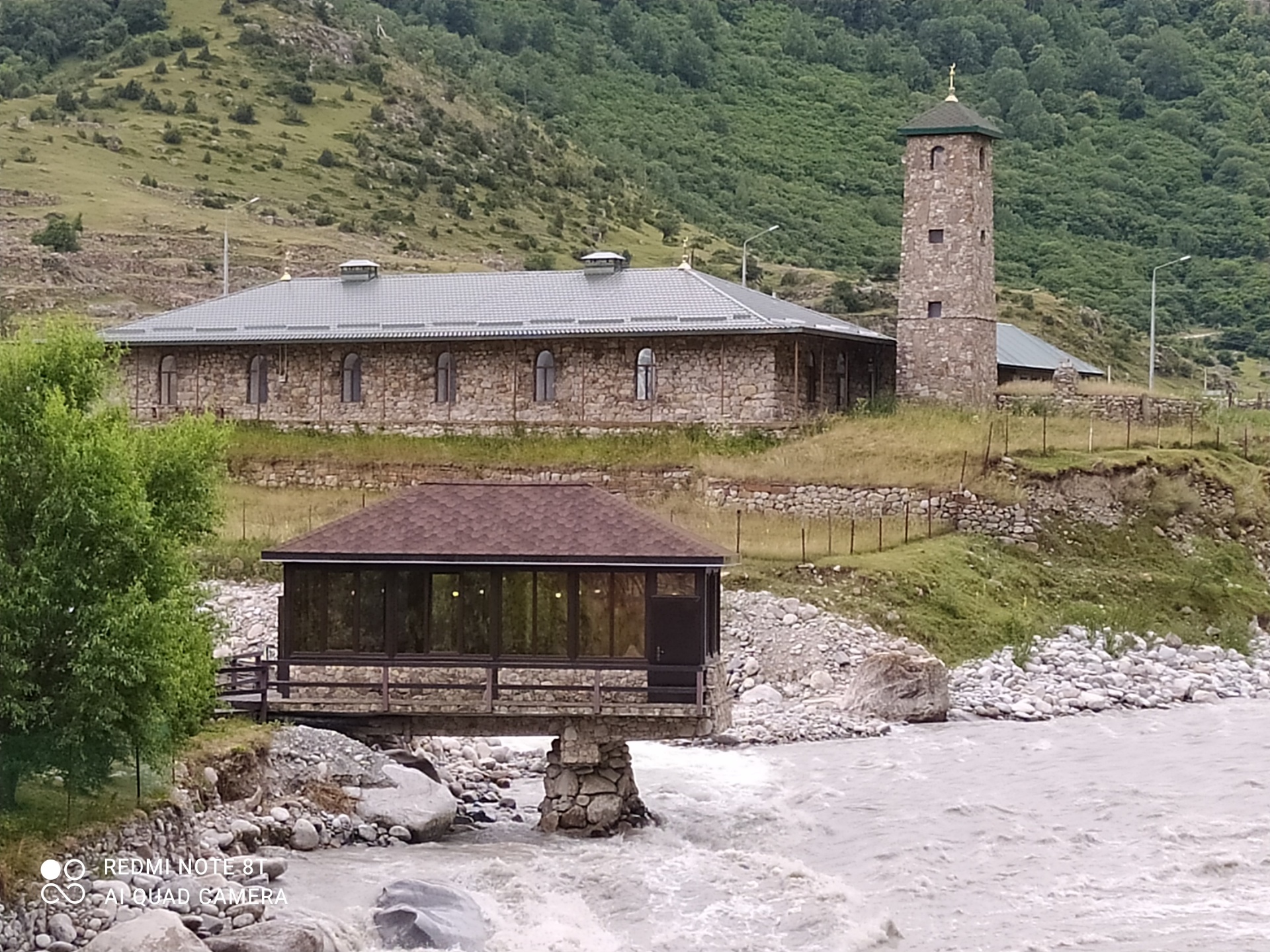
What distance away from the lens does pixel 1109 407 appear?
53.2 m

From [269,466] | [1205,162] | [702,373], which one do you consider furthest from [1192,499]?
[1205,162]

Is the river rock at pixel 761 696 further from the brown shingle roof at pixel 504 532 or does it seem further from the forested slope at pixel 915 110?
the forested slope at pixel 915 110

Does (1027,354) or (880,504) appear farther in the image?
(1027,354)

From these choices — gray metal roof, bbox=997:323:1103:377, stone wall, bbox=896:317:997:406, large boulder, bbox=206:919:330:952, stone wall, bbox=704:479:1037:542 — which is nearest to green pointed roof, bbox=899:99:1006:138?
stone wall, bbox=896:317:997:406

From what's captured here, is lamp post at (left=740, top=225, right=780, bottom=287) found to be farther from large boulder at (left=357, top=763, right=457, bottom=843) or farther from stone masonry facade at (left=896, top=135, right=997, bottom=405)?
large boulder at (left=357, top=763, right=457, bottom=843)

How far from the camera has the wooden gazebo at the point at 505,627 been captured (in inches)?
1068

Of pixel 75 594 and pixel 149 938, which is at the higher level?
pixel 75 594

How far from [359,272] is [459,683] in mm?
32644

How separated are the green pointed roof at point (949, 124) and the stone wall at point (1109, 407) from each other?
24.5 ft

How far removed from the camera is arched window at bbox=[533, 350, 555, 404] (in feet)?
177

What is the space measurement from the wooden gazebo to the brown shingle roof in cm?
3

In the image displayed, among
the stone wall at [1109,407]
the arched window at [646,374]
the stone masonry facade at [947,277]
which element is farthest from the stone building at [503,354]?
the stone wall at [1109,407]

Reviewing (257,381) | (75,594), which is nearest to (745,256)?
(257,381)

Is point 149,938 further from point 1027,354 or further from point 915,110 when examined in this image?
point 915,110
